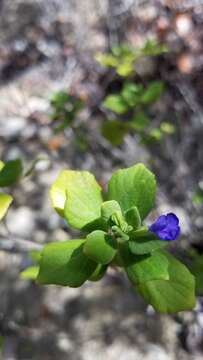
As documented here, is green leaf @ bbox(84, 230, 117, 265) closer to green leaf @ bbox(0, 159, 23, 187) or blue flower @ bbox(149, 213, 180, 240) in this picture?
blue flower @ bbox(149, 213, 180, 240)

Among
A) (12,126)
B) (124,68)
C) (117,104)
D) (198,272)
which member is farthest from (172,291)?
(12,126)

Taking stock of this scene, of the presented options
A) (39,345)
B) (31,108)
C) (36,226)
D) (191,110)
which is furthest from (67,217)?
(31,108)

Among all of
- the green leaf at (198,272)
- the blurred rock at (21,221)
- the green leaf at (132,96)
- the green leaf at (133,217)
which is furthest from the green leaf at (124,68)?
the green leaf at (133,217)

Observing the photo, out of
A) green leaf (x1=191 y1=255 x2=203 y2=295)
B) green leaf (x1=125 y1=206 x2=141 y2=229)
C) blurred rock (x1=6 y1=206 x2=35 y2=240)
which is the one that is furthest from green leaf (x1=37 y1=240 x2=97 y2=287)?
blurred rock (x1=6 y1=206 x2=35 y2=240)

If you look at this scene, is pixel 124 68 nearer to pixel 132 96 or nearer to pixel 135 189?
pixel 132 96

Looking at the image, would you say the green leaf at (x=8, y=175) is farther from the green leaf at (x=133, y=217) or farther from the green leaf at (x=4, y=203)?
the green leaf at (x=133, y=217)

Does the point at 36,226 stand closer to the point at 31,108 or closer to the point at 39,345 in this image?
the point at 39,345
